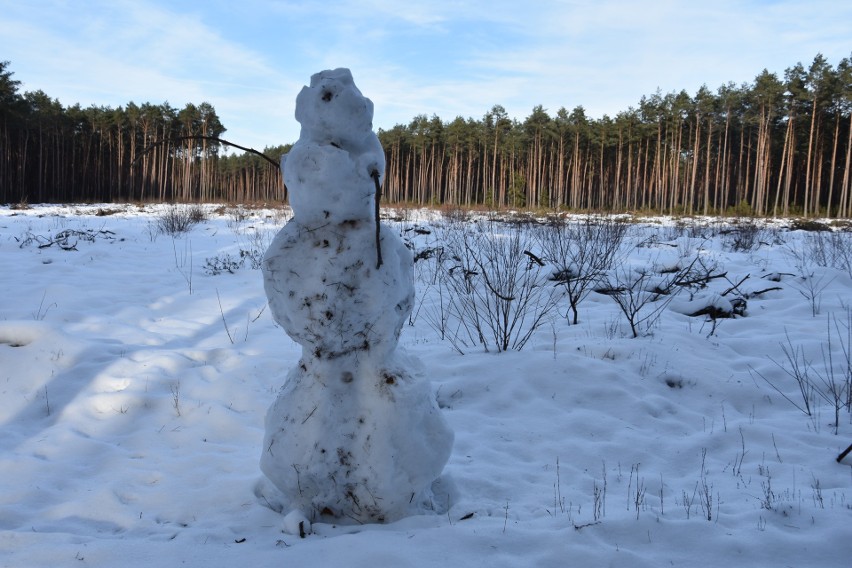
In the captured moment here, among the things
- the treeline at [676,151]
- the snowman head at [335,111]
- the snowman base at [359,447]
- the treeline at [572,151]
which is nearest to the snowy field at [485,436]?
the snowman base at [359,447]

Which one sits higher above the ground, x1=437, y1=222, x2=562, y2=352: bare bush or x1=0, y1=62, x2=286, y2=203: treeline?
x1=0, y1=62, x2=286, y2=203: treeline

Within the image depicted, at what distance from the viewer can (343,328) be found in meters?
2.09

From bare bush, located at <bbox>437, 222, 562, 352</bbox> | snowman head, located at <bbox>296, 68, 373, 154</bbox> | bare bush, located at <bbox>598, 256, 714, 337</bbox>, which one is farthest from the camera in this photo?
bare bush, located at <bbox>598, 256, 714, 337</bbox>

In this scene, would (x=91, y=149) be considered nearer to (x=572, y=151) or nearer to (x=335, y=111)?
(x=572, y=151)

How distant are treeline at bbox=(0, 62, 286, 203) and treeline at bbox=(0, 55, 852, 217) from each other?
13 cm

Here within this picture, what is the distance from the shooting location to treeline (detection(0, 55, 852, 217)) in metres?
34.1

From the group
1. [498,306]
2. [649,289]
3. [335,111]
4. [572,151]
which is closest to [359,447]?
[335,111]

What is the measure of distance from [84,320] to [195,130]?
46.4 meters

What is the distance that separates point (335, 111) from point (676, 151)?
43370 millimetres

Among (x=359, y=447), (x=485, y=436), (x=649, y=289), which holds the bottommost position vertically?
(x=485, y=436)

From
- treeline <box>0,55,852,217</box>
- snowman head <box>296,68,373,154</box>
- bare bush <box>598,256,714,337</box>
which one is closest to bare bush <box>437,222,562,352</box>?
bare bush <box>598,256,714,337</box>

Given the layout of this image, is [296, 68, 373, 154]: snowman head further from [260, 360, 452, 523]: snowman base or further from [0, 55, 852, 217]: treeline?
[0, 55, 852, 217]: treeline

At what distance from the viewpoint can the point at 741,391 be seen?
12.9 ft

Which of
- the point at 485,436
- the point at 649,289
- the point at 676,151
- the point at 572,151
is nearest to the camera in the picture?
the point at 485,436
